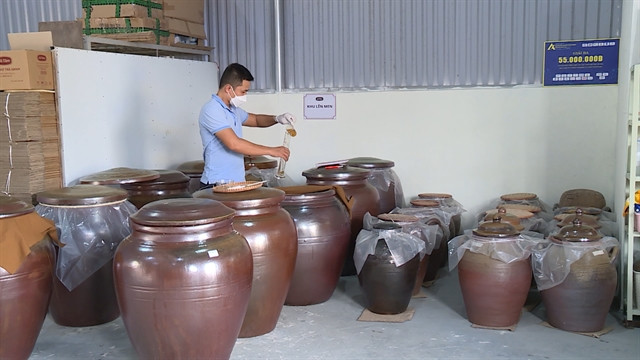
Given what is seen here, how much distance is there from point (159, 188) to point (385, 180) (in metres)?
1.75

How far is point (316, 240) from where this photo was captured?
4012mm

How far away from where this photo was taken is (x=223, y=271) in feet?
9.66

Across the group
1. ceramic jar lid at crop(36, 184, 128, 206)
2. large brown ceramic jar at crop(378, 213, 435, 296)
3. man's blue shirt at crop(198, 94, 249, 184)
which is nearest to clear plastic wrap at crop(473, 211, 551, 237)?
large brown ceramic jar at crop(378, 213, 435, 296)

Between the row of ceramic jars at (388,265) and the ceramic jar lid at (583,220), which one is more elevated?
the ceramic jar lid at (583,220)

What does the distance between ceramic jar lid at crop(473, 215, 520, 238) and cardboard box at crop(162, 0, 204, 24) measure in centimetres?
317

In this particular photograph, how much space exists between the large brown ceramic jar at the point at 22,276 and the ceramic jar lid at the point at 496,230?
237cm

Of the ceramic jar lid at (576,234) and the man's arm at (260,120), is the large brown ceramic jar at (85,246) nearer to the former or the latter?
the man's arm at (260,120)

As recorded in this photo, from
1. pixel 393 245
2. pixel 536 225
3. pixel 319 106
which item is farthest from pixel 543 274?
pixel 319 106

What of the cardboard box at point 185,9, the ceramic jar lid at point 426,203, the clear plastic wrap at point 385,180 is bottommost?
the ceramic jar lid at point 426,203

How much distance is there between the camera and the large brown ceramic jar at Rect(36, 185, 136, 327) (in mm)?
3639

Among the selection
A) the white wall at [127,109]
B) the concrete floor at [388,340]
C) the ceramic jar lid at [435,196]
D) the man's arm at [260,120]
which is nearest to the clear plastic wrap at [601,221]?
the concrete floor at [388,340]

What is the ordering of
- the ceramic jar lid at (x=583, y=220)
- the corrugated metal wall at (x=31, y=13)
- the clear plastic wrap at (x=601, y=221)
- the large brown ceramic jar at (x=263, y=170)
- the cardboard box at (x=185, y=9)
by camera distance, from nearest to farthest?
the ceramic jar lid at (x=583, y=220) < the clear plastic wrap at (x=601, y=221) < the large brown ceramic jar at (x=263, y=170) < the cardboard box at (x=185, y=9) < the corrugated metal wall at (x=31, y=13)

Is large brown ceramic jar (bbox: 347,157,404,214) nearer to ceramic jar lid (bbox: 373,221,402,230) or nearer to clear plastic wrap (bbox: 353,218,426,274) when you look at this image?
ceramic jar lid (bbox: 373,221,402,230)

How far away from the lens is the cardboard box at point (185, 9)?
5.32 m
